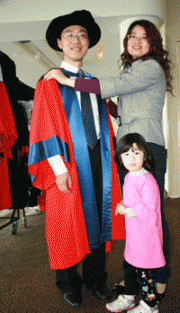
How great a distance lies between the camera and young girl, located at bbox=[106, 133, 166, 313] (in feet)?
3.64

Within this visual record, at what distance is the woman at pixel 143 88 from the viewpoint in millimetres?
1185

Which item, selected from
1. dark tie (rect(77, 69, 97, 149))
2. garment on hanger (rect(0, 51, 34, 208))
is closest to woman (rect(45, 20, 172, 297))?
dark tie (rect(77, 69, 97, 149))

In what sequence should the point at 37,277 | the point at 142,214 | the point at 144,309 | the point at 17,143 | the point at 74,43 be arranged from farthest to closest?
the point at 17,143 → the point at 37,277 → the point at 74,43 → the point at 144,309 → the point at 142,214

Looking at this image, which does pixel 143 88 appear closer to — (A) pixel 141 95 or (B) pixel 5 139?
(A) pixel 141 95

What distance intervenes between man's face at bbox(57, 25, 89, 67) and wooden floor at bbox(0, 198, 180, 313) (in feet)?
4.75

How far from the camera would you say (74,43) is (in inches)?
52.4

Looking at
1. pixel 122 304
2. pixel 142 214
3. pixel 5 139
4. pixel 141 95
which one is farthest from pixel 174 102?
pixel 122 304

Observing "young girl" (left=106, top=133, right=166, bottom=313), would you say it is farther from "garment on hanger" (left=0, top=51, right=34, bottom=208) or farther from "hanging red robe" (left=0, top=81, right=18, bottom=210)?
"garment on hanger" (left=0, top=51, right=34, bottom=208)

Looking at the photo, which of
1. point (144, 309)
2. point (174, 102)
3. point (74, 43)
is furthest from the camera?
point (174, 102)

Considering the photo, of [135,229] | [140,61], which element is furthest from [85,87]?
[135,229]

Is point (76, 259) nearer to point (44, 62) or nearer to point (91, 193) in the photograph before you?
point (91, 193)

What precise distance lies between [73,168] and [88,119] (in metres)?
0.29

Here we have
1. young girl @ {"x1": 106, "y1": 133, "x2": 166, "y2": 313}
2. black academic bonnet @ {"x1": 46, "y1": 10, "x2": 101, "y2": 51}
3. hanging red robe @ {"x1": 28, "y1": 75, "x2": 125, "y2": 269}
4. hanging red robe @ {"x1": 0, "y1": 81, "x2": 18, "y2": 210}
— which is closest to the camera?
young girl @ {"x1": 106, "y1": 133, "x2": 166, "y2": 313}

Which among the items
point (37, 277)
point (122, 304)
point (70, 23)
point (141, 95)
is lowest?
point (37, 277)
